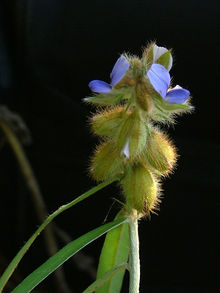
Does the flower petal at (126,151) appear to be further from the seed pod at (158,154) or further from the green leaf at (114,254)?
the green leaf at (114,254)

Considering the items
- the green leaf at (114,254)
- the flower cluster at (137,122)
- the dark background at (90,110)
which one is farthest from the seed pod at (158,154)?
the dark background at (90,110)

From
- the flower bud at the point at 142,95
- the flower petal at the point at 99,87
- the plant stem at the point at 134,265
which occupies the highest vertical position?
the flower petal at the point at 99,87

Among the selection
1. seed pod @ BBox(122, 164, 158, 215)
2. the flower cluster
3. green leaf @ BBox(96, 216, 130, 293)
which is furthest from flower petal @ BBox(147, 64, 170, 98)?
green leaf @ BBox(96, 216, 130, 293)

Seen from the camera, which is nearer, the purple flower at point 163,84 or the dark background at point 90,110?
the purple flower at point 163,84

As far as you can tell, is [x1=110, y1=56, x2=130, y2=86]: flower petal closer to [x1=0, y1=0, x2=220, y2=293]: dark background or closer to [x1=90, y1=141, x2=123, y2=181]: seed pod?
[x1=90, y1=141, x2=123, y2=181]: seed pod

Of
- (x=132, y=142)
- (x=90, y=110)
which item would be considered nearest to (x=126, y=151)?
(x=132, y=142)

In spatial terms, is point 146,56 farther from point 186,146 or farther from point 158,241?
point 158,241

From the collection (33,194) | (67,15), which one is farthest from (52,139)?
(67,15)
